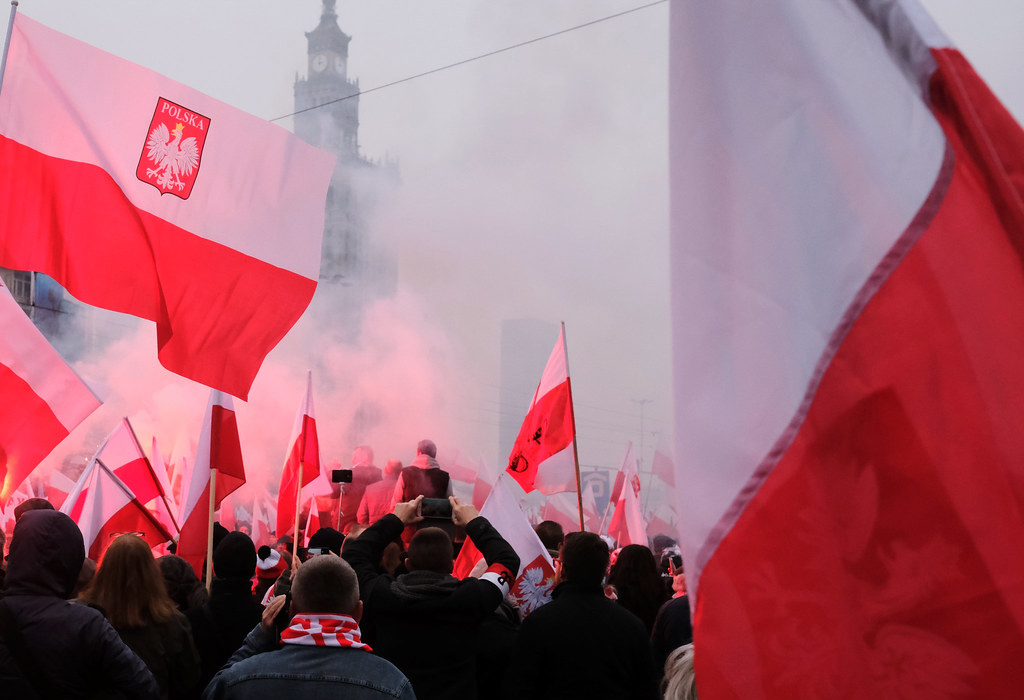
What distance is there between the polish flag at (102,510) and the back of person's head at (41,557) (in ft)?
9.02

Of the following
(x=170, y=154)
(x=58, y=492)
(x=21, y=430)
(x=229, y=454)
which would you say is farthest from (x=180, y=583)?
(x=58, y=492)

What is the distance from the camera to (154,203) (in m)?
4.47

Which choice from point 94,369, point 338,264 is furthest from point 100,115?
point 338,264

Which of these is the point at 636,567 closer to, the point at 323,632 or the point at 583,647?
the point at 583,647

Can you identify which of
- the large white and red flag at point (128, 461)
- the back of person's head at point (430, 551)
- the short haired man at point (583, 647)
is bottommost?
the short haired man at point (583, 647)

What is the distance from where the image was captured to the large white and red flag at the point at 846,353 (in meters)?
1.25

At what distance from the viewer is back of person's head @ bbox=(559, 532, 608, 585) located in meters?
3.58

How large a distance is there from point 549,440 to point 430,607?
486cm

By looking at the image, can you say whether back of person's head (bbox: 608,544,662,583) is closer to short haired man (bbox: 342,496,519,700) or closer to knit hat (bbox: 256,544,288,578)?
short haired man (bbox: 342,496,519,700)

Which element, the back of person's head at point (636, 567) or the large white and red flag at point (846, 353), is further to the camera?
the back of person's head at point (636, 567)

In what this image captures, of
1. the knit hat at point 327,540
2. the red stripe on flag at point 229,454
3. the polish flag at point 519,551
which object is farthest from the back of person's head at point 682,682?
the red stripe on flag at point 229,454

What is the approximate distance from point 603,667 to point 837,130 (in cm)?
252

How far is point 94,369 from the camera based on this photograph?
88.5 feet

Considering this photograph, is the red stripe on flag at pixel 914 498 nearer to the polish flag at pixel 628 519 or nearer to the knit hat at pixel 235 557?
the knit hat at pixel 235 557
